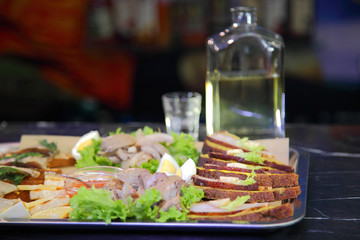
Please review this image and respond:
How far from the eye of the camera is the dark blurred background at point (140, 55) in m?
5.10

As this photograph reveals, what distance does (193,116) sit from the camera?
3094 mm

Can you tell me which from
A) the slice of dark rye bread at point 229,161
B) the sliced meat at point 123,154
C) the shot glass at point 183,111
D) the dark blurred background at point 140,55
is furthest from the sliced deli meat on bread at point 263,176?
the dark blurred background at point 140,55

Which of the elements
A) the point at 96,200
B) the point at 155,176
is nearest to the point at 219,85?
the point at 155,176

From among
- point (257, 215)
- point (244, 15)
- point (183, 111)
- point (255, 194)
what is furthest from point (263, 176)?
point (244, 15)

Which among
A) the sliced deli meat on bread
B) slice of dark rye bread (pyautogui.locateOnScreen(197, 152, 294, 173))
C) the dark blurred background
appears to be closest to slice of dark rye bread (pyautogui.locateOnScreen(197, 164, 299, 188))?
the sliced deli meat on bread

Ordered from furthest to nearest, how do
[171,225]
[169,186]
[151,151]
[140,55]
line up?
[140,55] → [151,151] → [169,186] → [171,225]

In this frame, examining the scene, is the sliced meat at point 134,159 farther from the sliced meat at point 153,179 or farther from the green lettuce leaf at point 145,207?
the green lettuce leaf at point 145,207

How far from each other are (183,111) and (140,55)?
246cm

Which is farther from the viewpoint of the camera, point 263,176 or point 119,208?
point 263,176

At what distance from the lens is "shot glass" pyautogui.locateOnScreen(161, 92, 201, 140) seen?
3.06 m

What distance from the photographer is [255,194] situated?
1955 mm

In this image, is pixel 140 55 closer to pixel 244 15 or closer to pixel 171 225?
pixel 244 15

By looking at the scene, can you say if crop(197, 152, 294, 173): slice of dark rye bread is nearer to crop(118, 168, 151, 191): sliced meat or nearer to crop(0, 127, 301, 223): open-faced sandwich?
crop(0, 127, 301, 223): open-faced sandwich

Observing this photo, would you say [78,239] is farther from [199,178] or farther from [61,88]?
[61,88]
